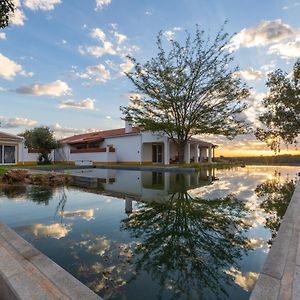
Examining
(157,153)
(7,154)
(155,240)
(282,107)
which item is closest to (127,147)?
(157,153)

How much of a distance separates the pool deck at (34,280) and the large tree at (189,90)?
22.4 metres

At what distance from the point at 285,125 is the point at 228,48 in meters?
9.29

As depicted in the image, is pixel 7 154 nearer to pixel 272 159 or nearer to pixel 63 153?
pixel 63 153

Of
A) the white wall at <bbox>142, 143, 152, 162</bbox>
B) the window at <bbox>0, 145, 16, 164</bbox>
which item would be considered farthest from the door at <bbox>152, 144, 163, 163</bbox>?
A: the window at <bbox>0, 145, 16, 164</bbox>

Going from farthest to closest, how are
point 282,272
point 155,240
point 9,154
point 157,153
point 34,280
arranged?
point 157,153, point 9,154, point 155,240, point 282,272, point 34,280

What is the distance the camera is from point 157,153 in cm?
3278

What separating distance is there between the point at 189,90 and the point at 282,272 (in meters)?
24.2

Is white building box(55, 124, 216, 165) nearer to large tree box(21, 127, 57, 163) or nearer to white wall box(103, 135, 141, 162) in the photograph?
white wall box(103, 135, 141, 162)

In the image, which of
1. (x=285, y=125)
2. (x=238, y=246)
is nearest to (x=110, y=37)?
(x=238, y=246)

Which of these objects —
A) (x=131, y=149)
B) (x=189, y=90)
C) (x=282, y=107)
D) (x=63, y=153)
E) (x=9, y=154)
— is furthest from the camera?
(x=63, y=153)

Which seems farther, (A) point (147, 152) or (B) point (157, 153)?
(B) point (157, 153)

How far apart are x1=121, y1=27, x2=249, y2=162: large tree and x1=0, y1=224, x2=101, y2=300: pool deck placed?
73.5 feet

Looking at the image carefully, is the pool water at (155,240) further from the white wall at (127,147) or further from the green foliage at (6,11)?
the white wall at (127,147)

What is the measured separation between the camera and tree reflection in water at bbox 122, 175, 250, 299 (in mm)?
3162
